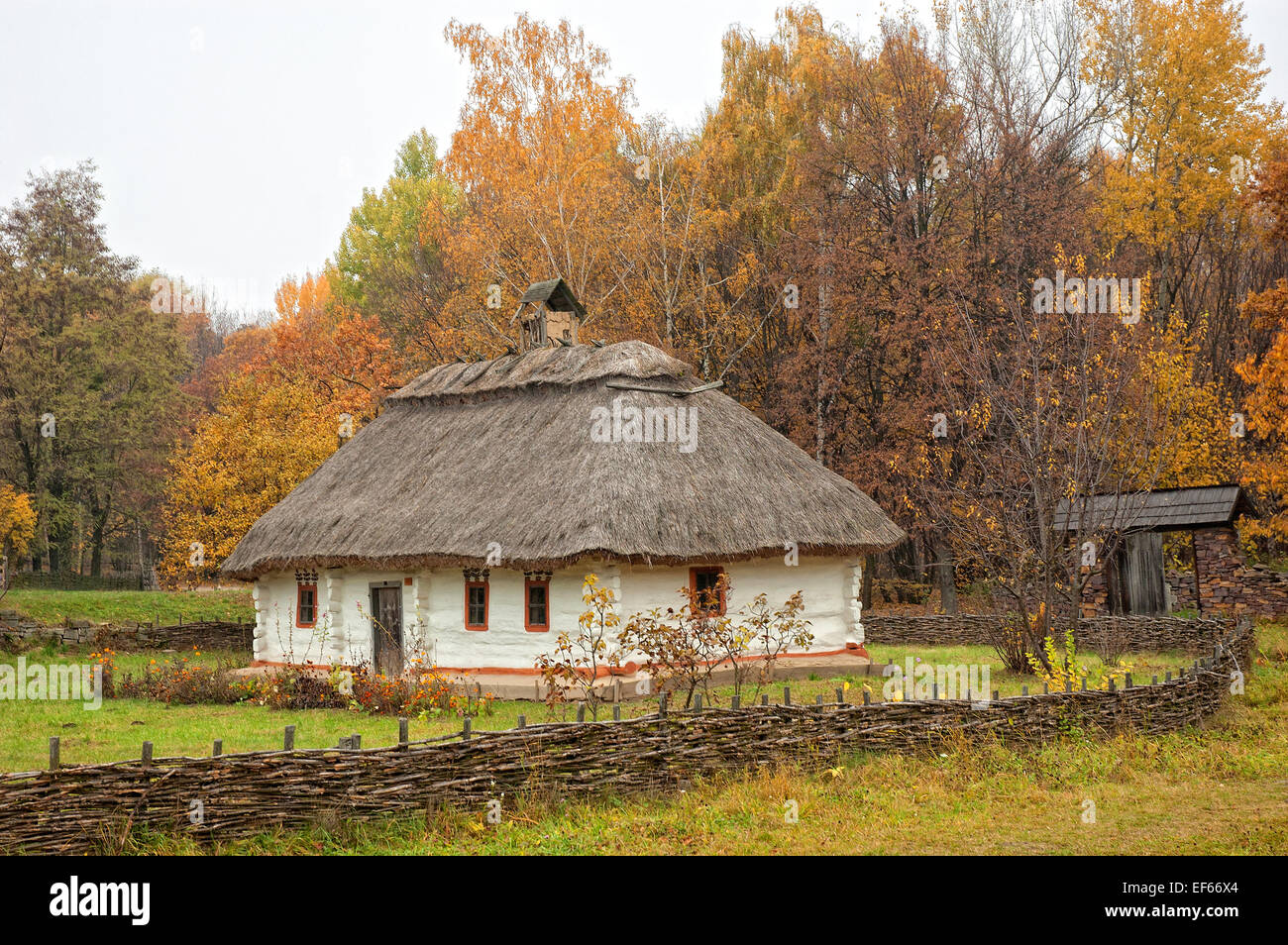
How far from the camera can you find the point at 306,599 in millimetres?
22219

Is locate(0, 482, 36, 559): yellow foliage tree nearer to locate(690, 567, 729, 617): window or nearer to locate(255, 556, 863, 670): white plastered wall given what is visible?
locate(255, 556, 863, 670): white plastered wall

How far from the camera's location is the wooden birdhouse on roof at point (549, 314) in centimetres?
2434

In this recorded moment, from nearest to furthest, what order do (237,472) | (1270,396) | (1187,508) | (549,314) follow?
(1270,396) → (549,314) → (1187,508) → (237,472)

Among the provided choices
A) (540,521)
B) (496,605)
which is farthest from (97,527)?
(540,521)

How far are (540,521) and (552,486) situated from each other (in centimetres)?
102

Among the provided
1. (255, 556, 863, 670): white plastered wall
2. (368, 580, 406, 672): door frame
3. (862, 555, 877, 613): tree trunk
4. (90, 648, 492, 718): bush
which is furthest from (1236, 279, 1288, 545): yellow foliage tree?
(368, 580, 406, 672): door frame

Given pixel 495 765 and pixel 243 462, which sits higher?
pixel 243 462

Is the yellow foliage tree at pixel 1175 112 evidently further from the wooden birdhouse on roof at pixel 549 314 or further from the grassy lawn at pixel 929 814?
the grassy lawn at pixel 929 814

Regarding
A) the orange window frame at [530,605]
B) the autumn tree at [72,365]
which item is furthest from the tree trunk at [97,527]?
the orange window frame at [530,605]

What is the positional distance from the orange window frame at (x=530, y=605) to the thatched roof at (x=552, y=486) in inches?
33.4

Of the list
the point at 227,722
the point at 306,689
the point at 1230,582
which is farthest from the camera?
the point at 1230,582

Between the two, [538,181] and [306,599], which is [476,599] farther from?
[538,181]
